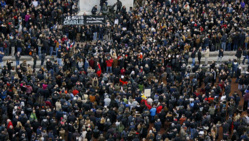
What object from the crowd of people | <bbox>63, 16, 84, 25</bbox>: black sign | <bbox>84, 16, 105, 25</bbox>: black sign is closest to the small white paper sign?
the crowd of people

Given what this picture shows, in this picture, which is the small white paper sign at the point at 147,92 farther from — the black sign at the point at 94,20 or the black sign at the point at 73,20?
the black sign at the point at 73,20

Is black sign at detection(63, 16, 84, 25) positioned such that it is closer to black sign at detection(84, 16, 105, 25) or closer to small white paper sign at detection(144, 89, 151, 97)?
black sign at detection(84, 16, 105, 25)

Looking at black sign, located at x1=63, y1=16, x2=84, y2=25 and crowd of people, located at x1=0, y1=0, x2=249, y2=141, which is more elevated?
black sign, located at x1=63, y1=16, x2=84, y2=25

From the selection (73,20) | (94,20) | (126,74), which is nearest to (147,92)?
(126,74)

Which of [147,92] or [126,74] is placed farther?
[126,74]

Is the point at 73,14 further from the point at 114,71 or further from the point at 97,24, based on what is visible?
the point at 114,71

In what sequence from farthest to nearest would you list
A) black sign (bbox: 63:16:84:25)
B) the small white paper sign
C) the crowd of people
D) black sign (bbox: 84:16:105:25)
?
black sign (bbox: 84:16:105:25) < black sign (bbox: 63:16:84:25) < the small white paper sign < the crowd of people

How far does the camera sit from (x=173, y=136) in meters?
40.3

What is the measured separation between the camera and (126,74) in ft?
161

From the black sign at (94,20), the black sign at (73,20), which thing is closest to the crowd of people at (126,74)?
the black sign at (94,20)

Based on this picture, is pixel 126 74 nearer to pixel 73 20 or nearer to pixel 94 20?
pixel 94 20

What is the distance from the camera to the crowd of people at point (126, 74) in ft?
136

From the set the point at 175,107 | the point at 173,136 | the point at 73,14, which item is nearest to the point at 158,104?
the point at 175,107

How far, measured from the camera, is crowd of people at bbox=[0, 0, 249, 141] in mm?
41500
